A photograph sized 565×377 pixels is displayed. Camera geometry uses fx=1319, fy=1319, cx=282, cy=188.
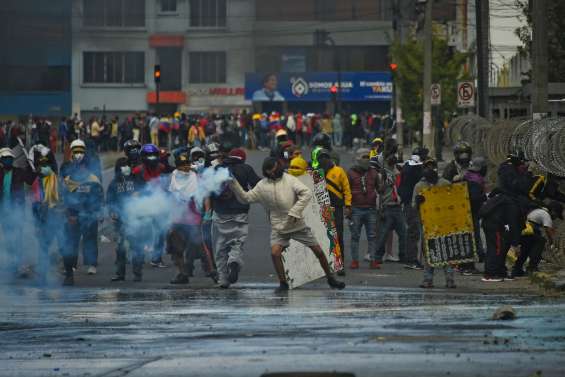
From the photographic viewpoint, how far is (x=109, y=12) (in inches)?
1403

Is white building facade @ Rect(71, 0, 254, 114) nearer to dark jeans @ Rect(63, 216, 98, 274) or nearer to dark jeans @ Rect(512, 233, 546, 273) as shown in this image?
dark jeans @ Rect(63, 216, 98, 274)

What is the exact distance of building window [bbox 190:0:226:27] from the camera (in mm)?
77750

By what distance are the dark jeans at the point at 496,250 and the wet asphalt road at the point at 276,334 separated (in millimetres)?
1791

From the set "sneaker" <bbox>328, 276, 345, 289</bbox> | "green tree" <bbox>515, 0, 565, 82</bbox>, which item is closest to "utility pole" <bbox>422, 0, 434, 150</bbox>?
"green tree" <bbox>515, 0, 565, 82</bbox>

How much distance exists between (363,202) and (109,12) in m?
18.0

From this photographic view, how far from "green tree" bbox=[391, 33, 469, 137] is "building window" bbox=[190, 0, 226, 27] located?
30057 mm

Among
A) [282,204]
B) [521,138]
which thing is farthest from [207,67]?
[282,204]

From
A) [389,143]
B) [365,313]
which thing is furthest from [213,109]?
[365,313]

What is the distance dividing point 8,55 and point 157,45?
57.7 meters

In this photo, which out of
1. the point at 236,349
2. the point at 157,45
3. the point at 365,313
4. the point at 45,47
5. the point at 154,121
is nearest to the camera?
the point at 236,349

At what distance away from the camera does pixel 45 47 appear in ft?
64.0

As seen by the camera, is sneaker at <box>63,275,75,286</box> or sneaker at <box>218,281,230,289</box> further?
sneaker at <box>63,275,75,286</box>

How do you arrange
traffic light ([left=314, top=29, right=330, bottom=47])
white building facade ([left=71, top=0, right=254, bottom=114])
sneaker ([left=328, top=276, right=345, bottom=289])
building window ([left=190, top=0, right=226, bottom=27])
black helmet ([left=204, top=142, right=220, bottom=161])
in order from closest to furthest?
sneaker ([left=328, top=276, right=345, bottom=289]) < black helmet ([left=204, top=142, right=220, bottom=161]) < traffic light ([left=314, top=29, right=330, bottom=47]) < white building facade ([left=71, top=0, right=254, bottom=114]) < building window ([left=190, top=0, right=226, bottom=27])

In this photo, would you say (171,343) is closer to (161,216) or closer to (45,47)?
(161,216)
